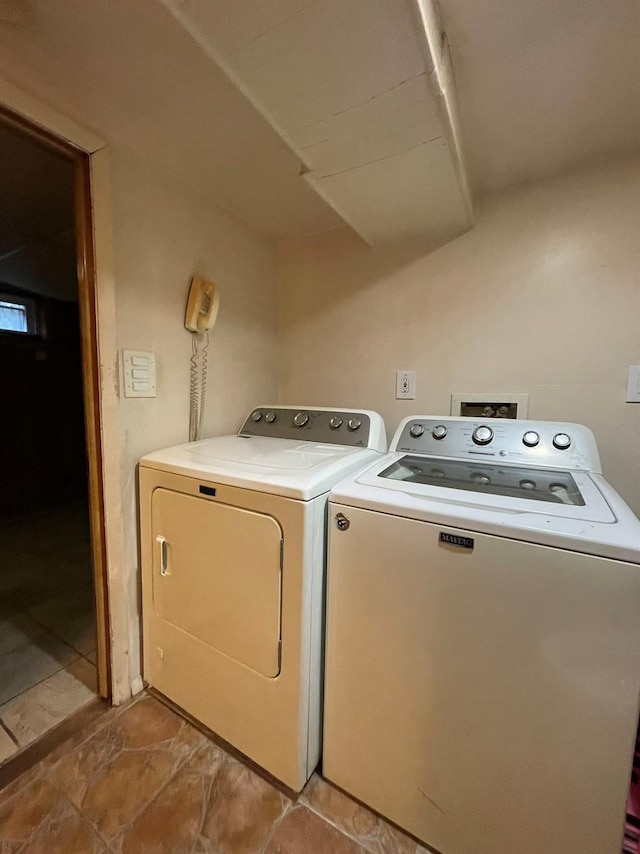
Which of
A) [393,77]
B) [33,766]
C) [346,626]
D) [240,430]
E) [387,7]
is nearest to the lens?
[387,7]

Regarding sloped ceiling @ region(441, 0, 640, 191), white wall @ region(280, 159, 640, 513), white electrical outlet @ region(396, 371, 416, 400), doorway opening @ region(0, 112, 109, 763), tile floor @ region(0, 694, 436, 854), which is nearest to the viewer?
sloped ceiling @ region(441, 0, 640, 191)

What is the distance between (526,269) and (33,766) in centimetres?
254

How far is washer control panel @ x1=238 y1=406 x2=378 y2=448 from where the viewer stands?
4.99ft

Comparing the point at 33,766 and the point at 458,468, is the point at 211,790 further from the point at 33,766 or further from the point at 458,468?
the point at 458,468

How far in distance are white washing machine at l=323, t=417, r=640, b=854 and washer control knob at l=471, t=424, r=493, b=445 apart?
0.25 metres

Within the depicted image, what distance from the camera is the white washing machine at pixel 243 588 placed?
995mm

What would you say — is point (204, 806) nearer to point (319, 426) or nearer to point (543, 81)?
point (319, 426)

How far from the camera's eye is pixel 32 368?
3117 millimetres

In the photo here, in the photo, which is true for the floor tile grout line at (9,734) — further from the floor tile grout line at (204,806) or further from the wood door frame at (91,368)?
the floor tile grout line at (204,806)

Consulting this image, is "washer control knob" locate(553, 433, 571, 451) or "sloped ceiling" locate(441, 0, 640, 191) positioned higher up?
"sloped ceiling" locate(441, 0, 640, 191)

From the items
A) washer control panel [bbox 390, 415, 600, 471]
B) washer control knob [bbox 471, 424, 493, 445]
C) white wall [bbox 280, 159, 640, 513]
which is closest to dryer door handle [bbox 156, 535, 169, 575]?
washer control panel [bbox 390, 415, 600, 471]

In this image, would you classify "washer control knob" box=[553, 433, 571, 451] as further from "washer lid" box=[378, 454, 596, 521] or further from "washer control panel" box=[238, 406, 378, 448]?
"washer control panel" box=[238, 406, 378, 448]

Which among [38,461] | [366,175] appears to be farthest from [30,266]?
[366,175]

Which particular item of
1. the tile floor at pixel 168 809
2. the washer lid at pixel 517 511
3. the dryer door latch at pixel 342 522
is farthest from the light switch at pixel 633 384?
the tile floor at pixel 168 809
